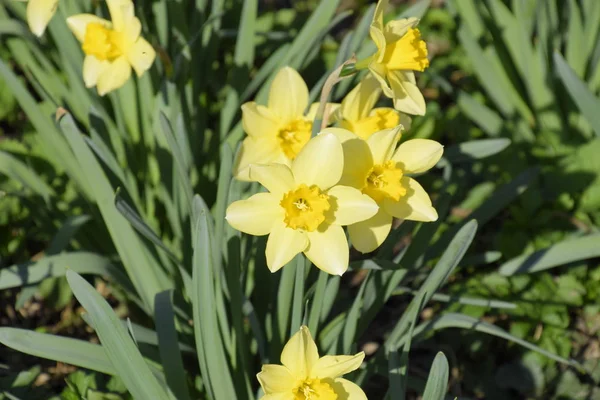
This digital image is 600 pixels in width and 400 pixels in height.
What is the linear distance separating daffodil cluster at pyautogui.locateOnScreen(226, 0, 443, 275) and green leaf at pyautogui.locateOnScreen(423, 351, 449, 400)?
0.30m

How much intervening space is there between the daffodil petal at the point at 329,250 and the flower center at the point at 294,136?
1.19ft

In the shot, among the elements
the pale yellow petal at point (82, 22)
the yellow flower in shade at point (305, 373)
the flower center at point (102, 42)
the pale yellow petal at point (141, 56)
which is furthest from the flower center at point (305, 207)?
the pale yellow petal at point (82, 22)

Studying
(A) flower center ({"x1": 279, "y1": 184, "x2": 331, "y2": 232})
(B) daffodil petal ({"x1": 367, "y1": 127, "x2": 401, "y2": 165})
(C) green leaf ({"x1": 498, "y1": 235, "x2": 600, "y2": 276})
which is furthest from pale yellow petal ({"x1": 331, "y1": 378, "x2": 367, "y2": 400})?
(C) green leaf ({"x1": 498, "y1": 235, "x2": 600, "y2": 276})

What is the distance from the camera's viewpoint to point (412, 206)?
62.9 inches

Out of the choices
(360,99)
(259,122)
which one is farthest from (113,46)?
(360,99)

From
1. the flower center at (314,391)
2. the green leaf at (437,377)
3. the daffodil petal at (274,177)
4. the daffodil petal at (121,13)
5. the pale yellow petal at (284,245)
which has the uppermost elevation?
the daffodil petal at (121,13)

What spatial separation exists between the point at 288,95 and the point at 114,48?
579 mm

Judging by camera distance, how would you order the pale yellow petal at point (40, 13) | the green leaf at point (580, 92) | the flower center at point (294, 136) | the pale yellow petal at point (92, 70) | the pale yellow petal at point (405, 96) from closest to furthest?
the pale yellow petal at point (405, 96), the flower center at point (294, 136), the pale yellow petal at point (40, 13), the pale yellow petal at point (92, 70), the green leaf at point (580, 92)

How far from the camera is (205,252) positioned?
1.51 metres

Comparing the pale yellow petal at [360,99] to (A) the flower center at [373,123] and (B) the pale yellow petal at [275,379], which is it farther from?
(B) the pale yellow petal at [275,379]

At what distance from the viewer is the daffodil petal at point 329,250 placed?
57.1 inches

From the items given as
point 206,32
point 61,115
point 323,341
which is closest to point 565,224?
point 323,341

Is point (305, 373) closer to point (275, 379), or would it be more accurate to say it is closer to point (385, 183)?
point (275, 379)

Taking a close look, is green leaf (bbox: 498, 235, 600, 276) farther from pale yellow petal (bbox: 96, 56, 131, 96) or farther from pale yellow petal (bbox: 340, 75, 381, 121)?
pale yellow petal (bbox: 96, 56, 131, 96)
